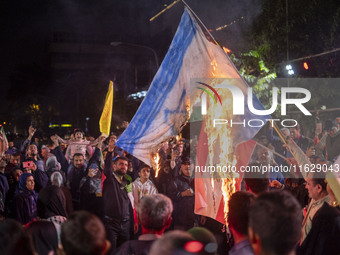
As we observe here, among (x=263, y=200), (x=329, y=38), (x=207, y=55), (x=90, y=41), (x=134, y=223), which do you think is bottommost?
(x=134, y=223)

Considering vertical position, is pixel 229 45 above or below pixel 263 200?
above

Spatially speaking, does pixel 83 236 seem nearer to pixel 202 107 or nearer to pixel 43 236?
pixel 43 236

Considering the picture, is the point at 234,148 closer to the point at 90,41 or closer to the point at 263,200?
the point at 263,200

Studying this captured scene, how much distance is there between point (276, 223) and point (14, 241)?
1712 mm

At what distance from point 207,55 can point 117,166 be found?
231 cm

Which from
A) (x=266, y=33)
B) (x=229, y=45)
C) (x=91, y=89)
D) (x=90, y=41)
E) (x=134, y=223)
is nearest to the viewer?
(x=134, y=223)

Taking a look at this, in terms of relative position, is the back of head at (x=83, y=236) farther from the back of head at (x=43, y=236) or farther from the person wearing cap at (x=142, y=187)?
the person wearing cap at (x=142, y=187)

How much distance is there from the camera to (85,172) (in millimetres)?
7836

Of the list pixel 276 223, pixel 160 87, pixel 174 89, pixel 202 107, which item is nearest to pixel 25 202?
pixel 160 87

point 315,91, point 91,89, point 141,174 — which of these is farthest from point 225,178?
point 91,89

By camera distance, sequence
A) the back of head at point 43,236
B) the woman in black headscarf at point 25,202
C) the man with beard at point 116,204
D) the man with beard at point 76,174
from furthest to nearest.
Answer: the man with beard at point 76,174
the man with beard at point 116,204
the woman in black headscarf at point 25,202
the back of head at point 43,236

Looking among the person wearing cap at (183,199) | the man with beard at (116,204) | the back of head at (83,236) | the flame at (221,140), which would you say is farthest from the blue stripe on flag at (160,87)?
the back of head at (83,236)

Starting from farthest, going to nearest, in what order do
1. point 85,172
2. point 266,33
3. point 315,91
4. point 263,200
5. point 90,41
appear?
1. point 90,41
2. point 266,33
3. point 315,91
4. point 85,172
5. point 263,200

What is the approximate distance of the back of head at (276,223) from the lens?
8.39 feet
